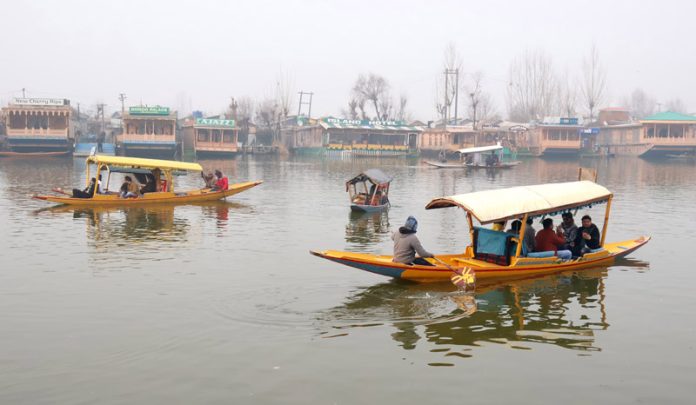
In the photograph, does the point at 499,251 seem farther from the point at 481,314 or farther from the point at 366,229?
the point at 366,229

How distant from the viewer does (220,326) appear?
10383 millimetres

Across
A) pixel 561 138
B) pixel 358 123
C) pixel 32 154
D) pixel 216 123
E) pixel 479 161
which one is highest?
pixel 358 123

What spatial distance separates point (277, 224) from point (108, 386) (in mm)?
13349

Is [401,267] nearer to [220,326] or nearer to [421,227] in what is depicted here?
[220,326]

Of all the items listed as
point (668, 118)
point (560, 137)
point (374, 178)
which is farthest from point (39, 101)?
point (668, 118)

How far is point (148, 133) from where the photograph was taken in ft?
210

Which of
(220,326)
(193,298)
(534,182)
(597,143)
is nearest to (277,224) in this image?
(193,298)

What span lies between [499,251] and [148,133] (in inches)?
2184

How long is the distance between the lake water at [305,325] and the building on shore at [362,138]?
182 ft

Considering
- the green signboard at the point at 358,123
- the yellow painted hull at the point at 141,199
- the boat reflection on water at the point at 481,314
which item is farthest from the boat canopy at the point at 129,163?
the green signboard at the point at 358,123

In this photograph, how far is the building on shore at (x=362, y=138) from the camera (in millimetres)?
74875

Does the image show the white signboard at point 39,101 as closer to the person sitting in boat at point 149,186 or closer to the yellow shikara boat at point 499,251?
the person sitting in boat at point 149,186

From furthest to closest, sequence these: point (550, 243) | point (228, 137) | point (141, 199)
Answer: point (228, 137) < point (141, 199) < point (550, 243)

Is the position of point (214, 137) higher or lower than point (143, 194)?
higher
